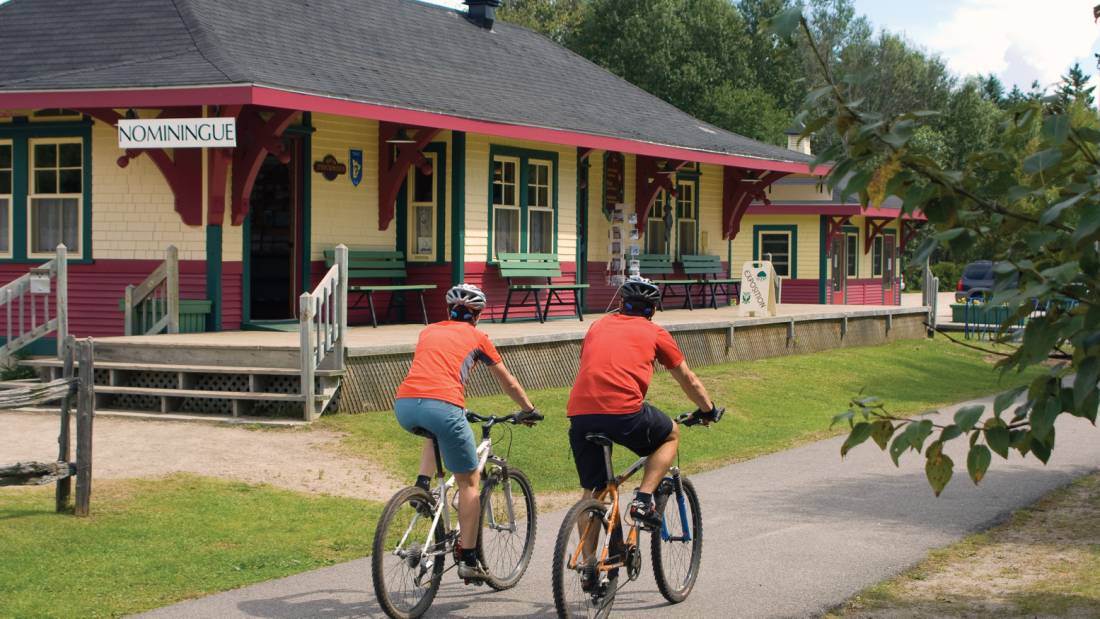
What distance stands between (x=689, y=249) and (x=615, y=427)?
2077 cm

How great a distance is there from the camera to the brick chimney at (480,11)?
26047mm

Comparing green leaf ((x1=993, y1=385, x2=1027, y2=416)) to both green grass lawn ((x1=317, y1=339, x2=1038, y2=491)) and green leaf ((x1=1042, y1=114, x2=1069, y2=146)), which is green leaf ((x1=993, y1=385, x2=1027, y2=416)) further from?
green grass lawn ((x1=317, y1=339, x2=1038, y2=491))

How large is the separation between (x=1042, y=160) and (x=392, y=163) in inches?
604

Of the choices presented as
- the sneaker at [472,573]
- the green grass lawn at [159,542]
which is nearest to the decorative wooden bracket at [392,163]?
the green grass lawn at [159,542]

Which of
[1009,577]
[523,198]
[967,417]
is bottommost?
[1009,577]

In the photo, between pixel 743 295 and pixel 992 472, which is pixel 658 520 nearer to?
pixel 992 472

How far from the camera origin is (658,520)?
728 centimetres

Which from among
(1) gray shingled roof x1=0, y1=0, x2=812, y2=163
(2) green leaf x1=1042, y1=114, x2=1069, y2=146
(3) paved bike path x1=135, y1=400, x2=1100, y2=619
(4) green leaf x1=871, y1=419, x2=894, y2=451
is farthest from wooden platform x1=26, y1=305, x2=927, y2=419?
(2) green leaf x1=1042, y1=114, x2=1069, y2=146

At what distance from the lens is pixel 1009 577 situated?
8.44 metres

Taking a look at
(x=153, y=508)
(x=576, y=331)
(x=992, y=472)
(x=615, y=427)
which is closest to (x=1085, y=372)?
(x=615, y=427)

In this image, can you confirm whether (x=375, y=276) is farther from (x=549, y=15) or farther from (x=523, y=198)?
(x=549, y=15)

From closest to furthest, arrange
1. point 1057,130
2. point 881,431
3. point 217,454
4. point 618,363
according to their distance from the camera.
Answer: point 1057,130, point 881,431, point 618,363, point 217,454

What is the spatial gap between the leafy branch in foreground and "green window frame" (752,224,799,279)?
32453 mm

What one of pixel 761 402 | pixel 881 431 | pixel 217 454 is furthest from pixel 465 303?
pixel 761 402
